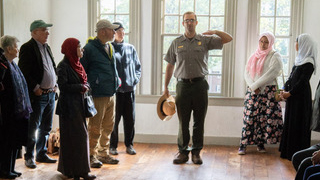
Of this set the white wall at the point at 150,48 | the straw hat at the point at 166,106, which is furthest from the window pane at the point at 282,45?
the straw hat at the point at 166,106

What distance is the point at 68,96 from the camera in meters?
4.36

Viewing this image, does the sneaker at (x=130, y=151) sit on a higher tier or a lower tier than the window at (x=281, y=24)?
lower

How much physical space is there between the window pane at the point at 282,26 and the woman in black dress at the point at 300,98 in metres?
0.85

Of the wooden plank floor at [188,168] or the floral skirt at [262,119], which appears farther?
the floral skirt at [262,119]

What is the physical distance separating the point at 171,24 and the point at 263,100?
5.96 feet

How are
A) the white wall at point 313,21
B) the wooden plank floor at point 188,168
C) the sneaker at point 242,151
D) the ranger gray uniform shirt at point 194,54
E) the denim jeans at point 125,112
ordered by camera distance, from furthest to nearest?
the white wall at point 313,21
the sneaker at point 242,151
the denim jeans at point 125,112
the ranger gray uniform shirt at point 194,54
the wooden plank floor at point 188,168

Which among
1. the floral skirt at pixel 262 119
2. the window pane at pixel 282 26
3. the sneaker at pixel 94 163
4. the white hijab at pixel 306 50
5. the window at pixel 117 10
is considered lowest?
the sneaker at pixel 94 163

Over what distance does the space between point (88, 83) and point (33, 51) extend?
773 mm

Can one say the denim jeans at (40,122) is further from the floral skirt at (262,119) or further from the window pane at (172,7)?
the floral skirt at (262,119)

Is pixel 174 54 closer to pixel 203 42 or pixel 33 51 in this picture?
pixel 203 42

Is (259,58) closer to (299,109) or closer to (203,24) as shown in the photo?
(299,109)

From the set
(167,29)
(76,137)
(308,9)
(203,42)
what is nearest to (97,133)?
(76,137)

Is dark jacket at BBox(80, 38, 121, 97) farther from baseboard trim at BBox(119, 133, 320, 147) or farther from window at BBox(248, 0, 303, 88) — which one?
window at BBox(248, 0, 303, 88)

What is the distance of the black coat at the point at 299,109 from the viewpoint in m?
5.48
